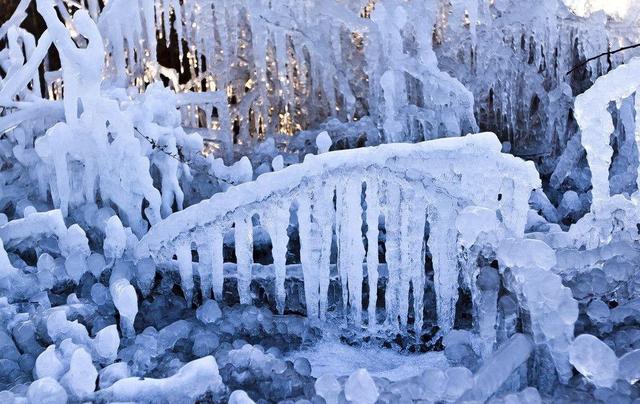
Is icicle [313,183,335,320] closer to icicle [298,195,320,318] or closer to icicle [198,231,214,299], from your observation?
icicle [298,195,320,318]

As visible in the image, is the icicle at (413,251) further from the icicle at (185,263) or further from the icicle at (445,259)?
the icicle at (185,263)

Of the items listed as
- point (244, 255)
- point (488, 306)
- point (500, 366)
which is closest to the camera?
point (500, 366)

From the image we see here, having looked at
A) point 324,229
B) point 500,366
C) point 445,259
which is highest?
point 324,229

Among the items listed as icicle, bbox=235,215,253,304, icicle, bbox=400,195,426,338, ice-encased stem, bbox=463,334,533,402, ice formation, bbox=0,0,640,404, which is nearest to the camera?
ice-encased stem, bbox=463,334,533,402

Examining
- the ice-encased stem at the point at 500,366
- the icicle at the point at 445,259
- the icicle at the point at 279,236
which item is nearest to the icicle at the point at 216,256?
the icicle at the point at 279,236

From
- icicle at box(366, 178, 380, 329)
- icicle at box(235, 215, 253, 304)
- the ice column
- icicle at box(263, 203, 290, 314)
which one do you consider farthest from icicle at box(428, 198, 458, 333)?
the ice column

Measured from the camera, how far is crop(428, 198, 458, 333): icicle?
8.46ft

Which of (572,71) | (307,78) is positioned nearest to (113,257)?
(307,78)

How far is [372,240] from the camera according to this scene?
2.58 meters

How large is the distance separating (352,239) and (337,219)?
0.08 meters

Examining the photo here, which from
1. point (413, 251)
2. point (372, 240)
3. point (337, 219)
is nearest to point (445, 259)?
point (413, 251)

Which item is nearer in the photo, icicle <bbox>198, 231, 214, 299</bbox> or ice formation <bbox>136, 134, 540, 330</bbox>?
ice formation <bbox>136, 134, 540, 330</bbox>

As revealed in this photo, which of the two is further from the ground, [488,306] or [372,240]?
[372,240]

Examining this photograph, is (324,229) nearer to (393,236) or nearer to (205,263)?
(393,236)
